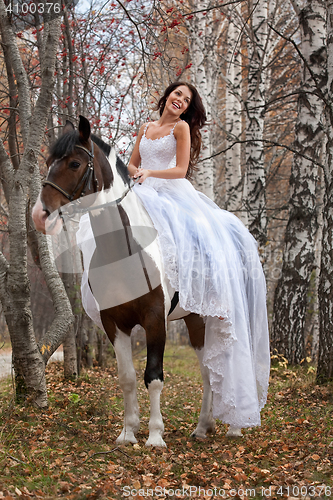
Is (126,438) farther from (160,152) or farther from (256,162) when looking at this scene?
(256,162)

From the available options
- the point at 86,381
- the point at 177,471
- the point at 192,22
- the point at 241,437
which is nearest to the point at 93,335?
the point at 86,381

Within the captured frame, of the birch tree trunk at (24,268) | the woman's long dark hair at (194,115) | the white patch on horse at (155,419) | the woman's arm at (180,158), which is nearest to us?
the white patch on horse at (155,419)

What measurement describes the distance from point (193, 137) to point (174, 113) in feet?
1.36

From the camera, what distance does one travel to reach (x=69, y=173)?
3.23 metres

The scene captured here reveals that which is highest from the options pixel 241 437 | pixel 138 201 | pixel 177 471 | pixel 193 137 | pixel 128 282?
pixel 193 137

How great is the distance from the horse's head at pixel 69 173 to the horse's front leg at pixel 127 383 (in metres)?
1.27

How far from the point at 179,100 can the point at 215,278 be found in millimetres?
1860

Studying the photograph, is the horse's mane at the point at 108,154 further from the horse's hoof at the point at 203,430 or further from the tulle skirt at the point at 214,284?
the horse's hoof at the point at 203,430

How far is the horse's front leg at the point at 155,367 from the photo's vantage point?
11.6ft

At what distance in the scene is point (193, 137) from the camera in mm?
4742

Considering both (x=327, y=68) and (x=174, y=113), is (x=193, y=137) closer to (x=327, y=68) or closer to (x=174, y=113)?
(x=174, y=113)

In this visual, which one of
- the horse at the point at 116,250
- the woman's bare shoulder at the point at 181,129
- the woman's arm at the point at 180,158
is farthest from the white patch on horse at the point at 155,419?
the woman's bare shoulder at the point at 181,129

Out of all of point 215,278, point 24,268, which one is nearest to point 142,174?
point 215,278

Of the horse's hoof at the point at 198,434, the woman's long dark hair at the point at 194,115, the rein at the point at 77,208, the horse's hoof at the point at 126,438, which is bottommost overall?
the horse's hoof at the point at 198,434
